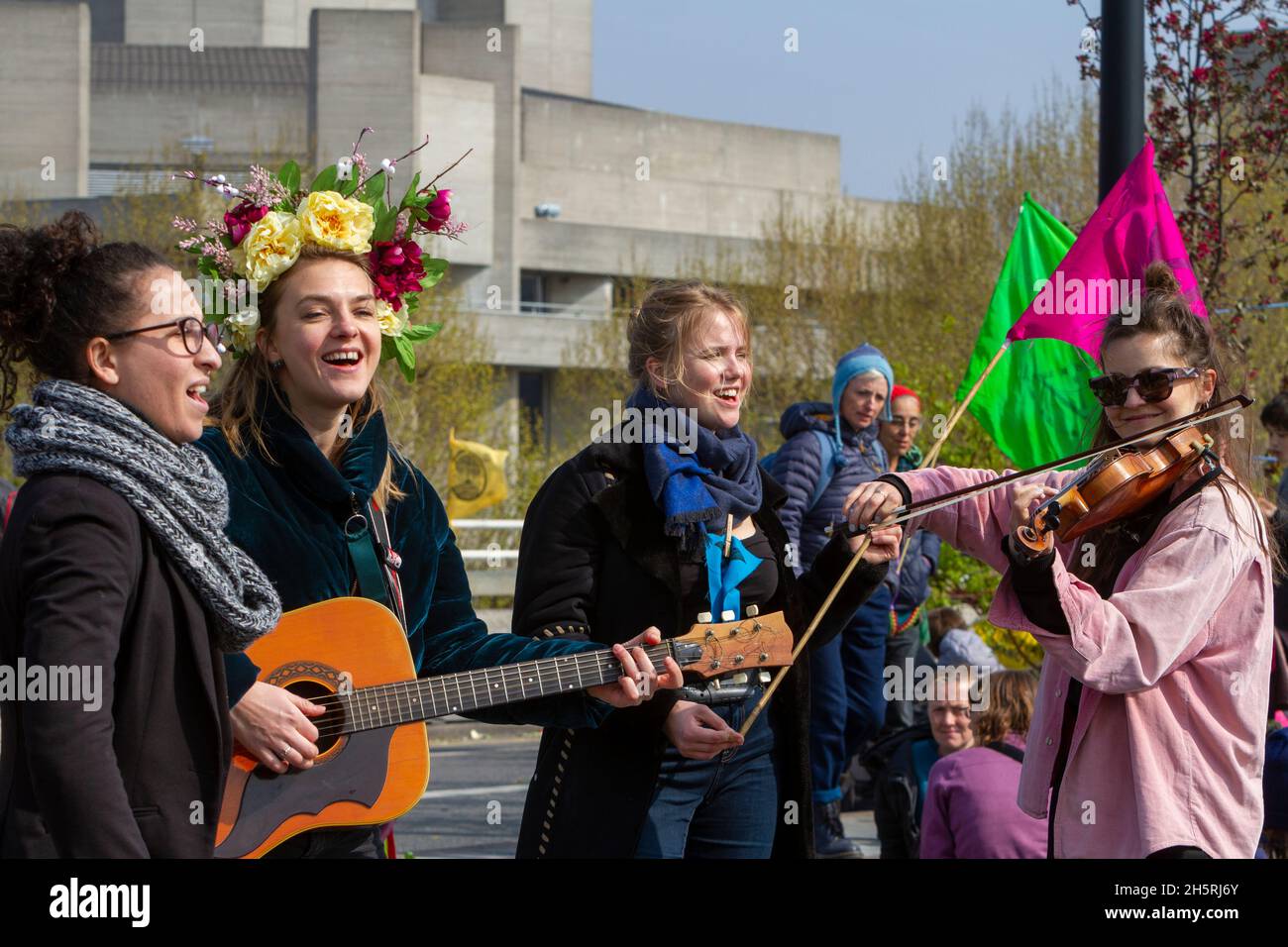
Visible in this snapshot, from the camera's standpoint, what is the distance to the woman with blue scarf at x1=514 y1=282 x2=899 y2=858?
4.14 metres

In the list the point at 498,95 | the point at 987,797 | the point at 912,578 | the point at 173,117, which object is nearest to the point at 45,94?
the point at 173,117

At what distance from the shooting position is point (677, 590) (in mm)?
4215

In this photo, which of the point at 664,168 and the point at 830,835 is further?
the point at 664,168

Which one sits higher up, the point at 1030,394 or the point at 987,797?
the point at 1030,394

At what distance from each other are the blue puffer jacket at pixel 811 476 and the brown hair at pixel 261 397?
3606mm

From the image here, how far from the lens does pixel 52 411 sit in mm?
2900

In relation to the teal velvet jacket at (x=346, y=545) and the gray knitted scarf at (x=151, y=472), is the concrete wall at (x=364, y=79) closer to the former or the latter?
the teal velvet jacket at (x=346, y=545)

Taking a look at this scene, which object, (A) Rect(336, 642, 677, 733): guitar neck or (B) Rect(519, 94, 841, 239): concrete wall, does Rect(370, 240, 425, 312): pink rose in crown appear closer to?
(A) Rect(336, 642, 677, 733): guitar neck

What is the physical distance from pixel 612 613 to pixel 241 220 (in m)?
1.33

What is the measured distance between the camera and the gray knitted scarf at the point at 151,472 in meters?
2.83

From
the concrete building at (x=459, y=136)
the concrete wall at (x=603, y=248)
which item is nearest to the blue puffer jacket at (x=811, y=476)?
the concrete building at (x=459, y=136)

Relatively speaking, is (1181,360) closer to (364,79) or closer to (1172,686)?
(1172,686)

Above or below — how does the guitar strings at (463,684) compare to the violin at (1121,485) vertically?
below

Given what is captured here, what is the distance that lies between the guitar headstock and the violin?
77cm
